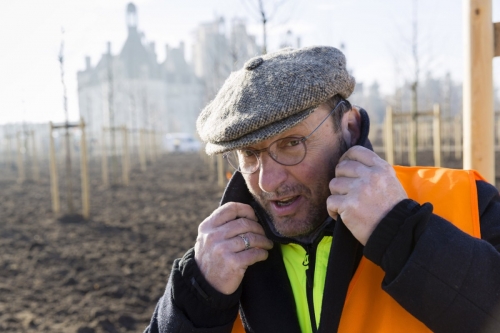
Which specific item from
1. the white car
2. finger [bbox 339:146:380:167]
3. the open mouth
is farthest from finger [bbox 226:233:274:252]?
the white car

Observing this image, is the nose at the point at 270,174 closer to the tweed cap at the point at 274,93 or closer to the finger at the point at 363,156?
the tweed cap at the point at 274,93

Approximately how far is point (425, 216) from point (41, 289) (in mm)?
5814

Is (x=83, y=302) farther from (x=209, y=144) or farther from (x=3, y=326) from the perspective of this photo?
(x=209, y=144)

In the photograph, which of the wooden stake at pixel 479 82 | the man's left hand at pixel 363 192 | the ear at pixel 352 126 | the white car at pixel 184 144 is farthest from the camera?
the white car at pixel 184 144

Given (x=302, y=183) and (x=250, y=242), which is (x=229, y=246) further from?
(x=302, y=183)

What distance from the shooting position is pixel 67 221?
10477 millimetres

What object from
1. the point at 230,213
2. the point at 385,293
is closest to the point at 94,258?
the point at 230,213

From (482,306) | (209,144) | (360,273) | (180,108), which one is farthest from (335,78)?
(180,108)

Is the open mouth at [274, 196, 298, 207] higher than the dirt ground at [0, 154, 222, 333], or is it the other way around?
the open mouth at [274, 196, 298, 207]

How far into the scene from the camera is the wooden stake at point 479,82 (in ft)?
7.93

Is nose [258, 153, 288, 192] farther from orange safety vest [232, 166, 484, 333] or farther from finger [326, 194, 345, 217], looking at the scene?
orange safety vest [232, 166, 484, 333]

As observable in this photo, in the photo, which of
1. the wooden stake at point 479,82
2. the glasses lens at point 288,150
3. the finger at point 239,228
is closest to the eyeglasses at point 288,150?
the glasses lens at point 288,150

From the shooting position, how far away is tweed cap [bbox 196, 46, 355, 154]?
178 cm

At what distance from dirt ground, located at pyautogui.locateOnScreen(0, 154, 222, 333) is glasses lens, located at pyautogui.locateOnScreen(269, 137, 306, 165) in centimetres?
368
